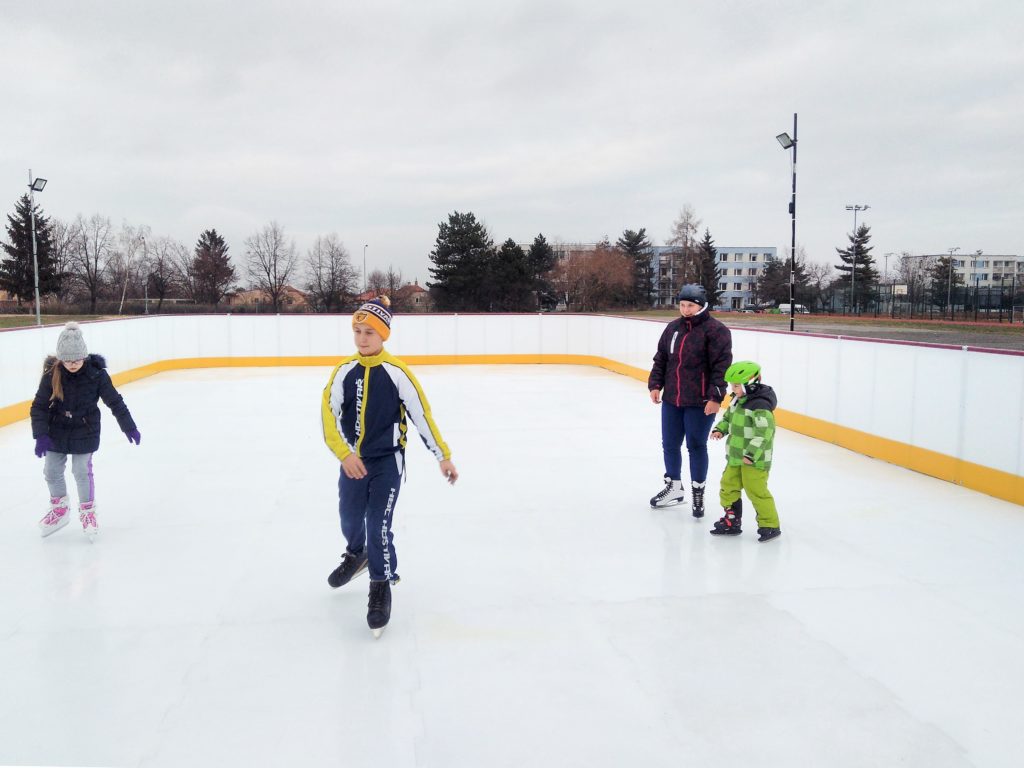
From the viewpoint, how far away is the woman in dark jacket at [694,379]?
17.6ft

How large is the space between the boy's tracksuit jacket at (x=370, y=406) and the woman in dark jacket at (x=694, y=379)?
7.35 ft

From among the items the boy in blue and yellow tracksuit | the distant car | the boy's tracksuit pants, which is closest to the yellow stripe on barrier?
the boy in blue and yellow tracksuit

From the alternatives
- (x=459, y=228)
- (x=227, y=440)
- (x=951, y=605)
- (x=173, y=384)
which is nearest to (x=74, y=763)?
(x=951, y=605)

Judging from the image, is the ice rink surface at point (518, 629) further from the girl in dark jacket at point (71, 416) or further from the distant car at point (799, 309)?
the distant car at point (799, 309)

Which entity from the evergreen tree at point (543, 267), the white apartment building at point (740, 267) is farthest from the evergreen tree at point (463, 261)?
the white apartment building at point (740, 267)

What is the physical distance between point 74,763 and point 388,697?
1.07 m

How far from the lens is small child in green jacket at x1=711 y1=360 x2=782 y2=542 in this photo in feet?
15.7

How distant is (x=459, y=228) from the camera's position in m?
53.8

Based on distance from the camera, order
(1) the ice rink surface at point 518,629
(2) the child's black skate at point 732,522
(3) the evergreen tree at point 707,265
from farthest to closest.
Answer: (3) the evergreen tree at point 707,265
(2) the child's black skate at point 732,522
(1) the ice rink surface at point 518,629

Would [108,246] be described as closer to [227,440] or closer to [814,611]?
[227,440]

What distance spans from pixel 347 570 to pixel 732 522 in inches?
101

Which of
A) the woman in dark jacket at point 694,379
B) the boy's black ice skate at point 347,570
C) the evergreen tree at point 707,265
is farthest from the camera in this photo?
the evergreen tree at point 707,265

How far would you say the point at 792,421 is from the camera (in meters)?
9.41

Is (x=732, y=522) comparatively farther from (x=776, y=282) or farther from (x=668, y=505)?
(x=776, y=282)
